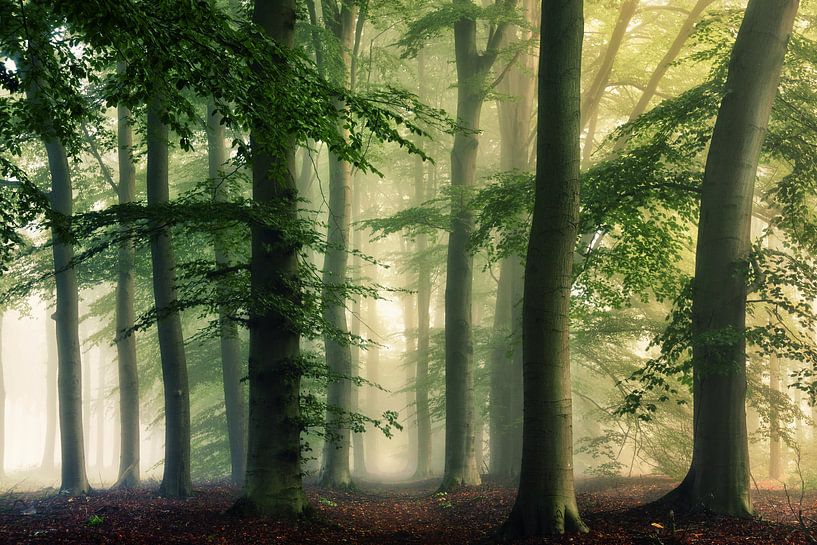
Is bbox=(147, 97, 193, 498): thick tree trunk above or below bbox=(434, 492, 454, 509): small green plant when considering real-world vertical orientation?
above

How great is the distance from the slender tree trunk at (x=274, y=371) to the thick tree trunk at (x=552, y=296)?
2.79 metres

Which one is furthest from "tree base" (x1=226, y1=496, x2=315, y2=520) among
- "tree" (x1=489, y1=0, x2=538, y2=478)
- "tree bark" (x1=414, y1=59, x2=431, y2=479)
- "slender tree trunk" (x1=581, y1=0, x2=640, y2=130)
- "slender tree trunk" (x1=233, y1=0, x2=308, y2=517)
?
"tree bark" (x1=414, y1=59, x2=431, y2=479)

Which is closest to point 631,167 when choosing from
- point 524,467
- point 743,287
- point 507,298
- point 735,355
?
point 743,287

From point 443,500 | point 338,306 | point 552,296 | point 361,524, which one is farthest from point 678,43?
point 361,524

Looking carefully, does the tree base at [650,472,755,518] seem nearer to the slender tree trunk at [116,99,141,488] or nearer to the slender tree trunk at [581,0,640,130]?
the slender tree trunk at [581,0,640,130]

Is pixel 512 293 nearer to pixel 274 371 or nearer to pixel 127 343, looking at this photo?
pixel 127 343

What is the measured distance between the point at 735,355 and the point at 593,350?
9453 mm

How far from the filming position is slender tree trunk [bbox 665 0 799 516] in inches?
338

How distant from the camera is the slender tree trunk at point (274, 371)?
8219 millimetres

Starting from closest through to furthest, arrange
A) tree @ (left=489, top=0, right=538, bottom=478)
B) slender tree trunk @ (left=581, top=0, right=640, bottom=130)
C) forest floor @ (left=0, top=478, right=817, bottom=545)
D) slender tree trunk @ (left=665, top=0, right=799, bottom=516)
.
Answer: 1. forest floor @ (left=0, top=478, right=817, bottom=545)
2. slender tree trunk @ (left=665, top=0, right=799, bottom=516)
3. slender tree trunk @ (left=581, top=0, right=640, bottom=130)
4. tree @ (left=489, top=0, right=538, bottom=478)

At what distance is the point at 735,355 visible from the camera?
8586 mm

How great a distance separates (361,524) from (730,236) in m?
6.32

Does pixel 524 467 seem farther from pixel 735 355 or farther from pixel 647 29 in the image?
pixel 647 29

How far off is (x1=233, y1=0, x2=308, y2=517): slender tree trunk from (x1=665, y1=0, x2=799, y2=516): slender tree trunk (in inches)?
196
